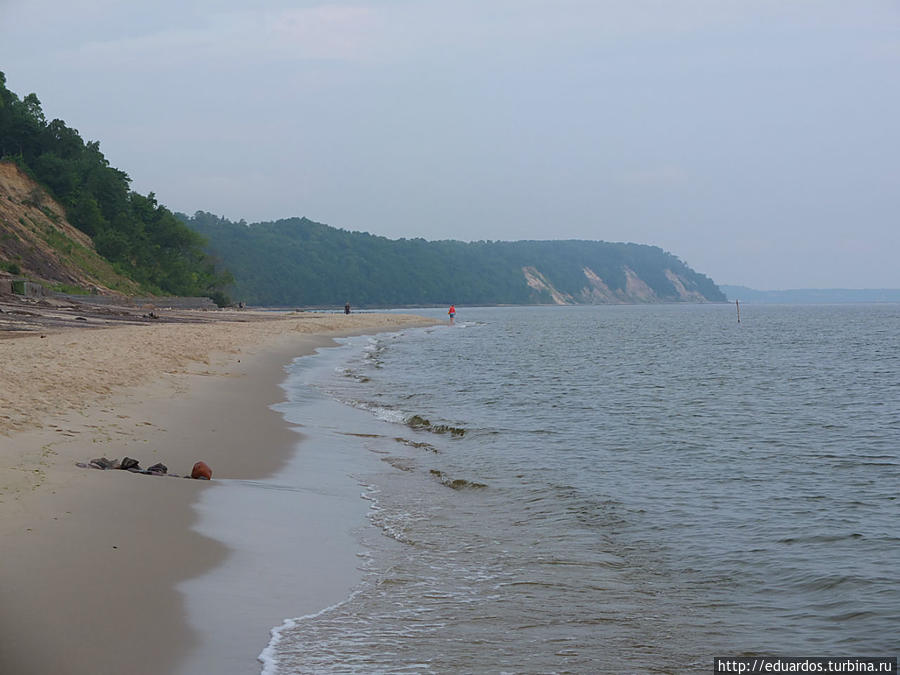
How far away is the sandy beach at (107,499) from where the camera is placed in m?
5.02

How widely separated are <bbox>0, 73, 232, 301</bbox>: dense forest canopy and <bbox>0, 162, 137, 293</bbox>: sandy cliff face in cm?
299

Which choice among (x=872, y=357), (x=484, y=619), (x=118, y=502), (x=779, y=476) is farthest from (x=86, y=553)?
(x=872, y=357)

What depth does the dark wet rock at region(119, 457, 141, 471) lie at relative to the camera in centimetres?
984

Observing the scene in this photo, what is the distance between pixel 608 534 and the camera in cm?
918

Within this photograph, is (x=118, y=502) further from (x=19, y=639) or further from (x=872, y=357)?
(x=872, y=357)

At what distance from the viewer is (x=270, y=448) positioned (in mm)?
13070

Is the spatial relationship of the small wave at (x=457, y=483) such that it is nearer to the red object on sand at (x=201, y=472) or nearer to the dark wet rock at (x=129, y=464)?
the red object on sand at (x=201, y=472)

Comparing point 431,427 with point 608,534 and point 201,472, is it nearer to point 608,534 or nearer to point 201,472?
point 201,472

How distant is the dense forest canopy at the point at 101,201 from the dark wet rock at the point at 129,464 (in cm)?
6824

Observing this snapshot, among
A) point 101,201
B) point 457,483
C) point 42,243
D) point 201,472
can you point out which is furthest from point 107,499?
point 101,201

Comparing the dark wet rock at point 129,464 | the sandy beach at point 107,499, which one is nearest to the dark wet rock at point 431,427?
the sandy beach at point 107,499

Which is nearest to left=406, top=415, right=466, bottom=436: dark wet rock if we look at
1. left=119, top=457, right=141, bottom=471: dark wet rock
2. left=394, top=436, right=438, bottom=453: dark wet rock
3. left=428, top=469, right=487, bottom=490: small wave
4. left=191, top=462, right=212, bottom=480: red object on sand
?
left=394, top=436, right=438, bottom=453: dark wet rock

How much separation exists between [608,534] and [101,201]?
3297 inches

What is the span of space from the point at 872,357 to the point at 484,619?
1594 inches
